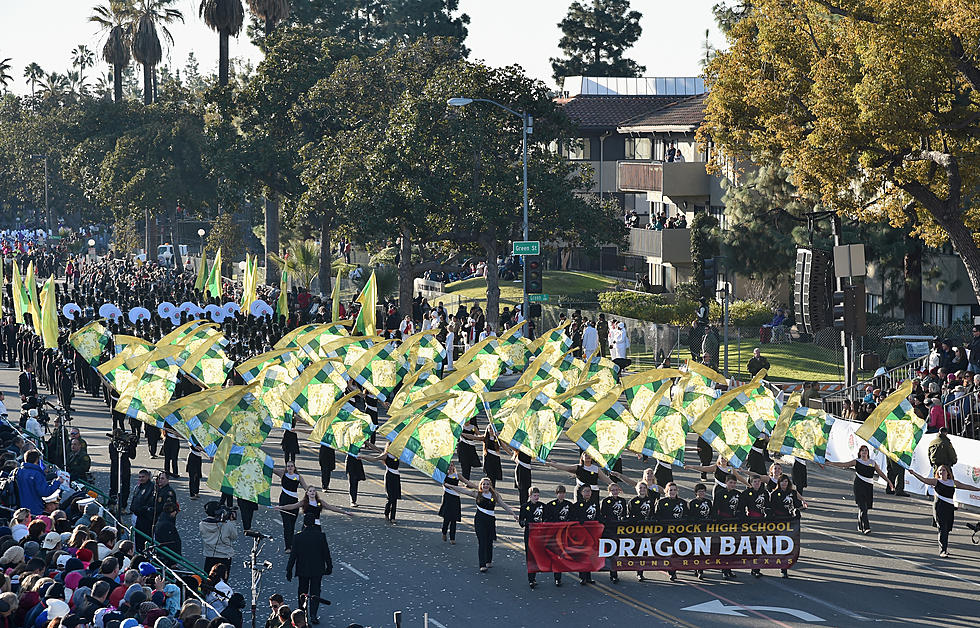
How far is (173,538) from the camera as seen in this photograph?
1755cm

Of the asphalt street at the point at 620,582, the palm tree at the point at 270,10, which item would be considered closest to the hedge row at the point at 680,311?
the asphalt street at the point at 620,582

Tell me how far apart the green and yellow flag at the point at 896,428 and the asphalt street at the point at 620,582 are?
1.33 m

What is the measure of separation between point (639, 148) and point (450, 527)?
41.8 metres

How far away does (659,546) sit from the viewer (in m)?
18.1

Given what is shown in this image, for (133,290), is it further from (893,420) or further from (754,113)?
(893,420)

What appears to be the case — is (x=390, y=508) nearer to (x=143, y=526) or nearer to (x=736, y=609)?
(x=143, y=526)

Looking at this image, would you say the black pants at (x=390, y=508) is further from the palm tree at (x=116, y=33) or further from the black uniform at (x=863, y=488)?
the palm tree at (x=116, y=33)

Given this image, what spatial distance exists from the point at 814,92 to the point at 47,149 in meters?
79.8

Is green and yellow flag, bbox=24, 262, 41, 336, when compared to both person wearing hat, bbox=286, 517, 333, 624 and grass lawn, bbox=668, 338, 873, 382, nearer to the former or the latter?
grass lawn, bbox=668, 338, 873, 382

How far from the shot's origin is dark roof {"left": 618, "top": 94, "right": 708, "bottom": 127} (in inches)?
2041

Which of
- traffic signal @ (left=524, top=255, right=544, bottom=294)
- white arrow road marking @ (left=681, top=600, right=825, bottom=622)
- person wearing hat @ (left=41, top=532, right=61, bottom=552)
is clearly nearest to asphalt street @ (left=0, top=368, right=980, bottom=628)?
white arrow road marking @ (left=681, top=600, right=825, bottom=622)

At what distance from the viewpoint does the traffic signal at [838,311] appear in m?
28.1

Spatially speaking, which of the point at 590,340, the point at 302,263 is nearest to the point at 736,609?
the point at 590,340

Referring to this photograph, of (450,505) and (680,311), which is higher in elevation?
(680,311)
